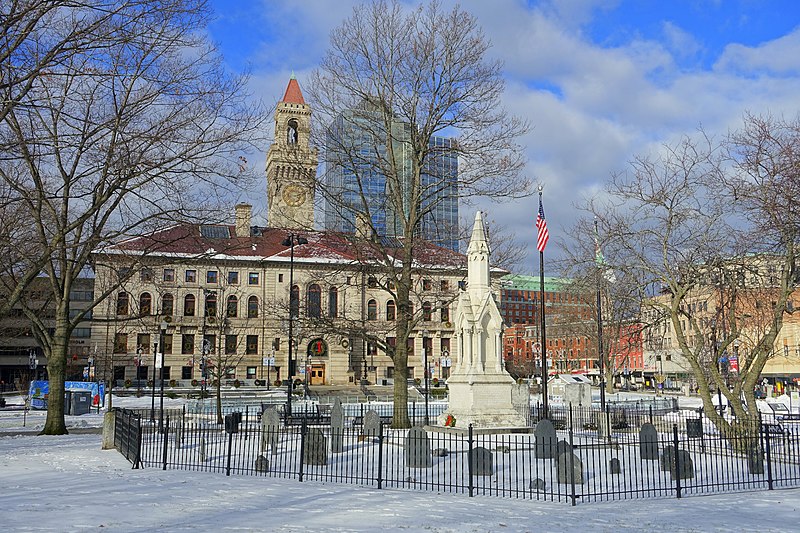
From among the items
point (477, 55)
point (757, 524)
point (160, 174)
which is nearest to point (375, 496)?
point (757, 524)

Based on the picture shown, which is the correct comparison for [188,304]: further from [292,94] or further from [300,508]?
[300,508]

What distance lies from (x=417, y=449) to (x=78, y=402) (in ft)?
82.9

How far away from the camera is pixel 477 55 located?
26156mm

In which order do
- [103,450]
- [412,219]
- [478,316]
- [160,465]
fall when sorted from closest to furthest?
[160,465] < [103,450] < [478,316] < [412,219]

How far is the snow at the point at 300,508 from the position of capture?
31.3 feet

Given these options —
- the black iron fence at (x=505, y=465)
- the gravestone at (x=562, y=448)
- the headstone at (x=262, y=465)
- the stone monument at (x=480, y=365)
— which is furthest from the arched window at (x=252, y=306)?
the gravestone at (x=562, y=448)

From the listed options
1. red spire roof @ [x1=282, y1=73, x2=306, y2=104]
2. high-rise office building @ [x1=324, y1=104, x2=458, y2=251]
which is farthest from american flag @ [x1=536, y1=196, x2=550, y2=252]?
red spire roof @ [x1=282, y1=73, x2=306, y2=104]

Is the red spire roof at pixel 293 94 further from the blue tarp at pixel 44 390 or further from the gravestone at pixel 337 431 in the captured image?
the gravestone at pixel 337 431

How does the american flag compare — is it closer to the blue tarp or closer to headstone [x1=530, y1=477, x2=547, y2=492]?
headstone [x1=530, y1=477, x2=547, y2=492]

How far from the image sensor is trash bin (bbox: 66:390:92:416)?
3484 centimetres

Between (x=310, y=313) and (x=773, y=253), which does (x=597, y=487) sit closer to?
(x=773, y=253)

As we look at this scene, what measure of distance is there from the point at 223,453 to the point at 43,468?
4.63m

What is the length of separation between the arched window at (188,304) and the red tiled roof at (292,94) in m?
26.6

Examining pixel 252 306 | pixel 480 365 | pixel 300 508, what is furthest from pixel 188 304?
pixel 300 508
